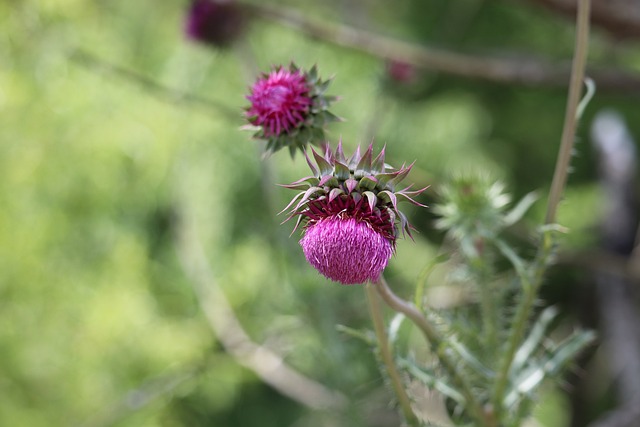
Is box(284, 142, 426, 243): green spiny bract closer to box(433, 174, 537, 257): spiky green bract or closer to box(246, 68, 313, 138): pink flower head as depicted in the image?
box(246, 68, 313, 138): pink flower head

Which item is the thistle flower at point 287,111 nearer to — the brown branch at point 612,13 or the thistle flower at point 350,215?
the thistle flower at point 350,215

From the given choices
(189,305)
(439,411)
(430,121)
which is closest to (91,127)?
(189,305)

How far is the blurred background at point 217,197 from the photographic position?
135 centimetres

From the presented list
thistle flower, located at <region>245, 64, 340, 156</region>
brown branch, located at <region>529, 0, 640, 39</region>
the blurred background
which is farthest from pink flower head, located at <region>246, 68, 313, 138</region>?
brown branch, located at <region>529, 0, 640, 39</region>

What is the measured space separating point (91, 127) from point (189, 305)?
50 cm

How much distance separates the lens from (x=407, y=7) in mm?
2195

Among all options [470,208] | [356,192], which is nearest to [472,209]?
[470,208]

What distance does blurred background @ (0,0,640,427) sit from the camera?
135cm

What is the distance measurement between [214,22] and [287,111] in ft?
1.99

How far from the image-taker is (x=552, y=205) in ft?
1.81

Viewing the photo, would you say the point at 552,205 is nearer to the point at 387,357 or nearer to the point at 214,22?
the point at 387,357

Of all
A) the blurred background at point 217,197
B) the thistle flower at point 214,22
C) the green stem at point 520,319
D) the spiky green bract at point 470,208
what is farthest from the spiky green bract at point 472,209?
the thistle flower at point 214,22

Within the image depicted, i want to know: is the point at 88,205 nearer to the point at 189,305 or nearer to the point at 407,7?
the point at 189,305

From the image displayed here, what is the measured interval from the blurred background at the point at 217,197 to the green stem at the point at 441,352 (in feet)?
1.88
